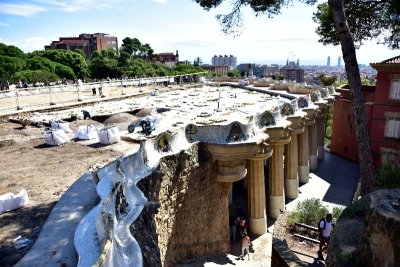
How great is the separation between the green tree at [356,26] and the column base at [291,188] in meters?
7.34

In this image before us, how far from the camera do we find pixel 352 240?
25.7ft

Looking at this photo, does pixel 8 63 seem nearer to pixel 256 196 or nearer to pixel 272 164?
pixel 272 164

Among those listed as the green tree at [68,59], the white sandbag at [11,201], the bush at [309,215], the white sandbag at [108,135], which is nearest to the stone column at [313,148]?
the bush at [309,215]

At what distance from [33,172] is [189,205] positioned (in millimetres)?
5222

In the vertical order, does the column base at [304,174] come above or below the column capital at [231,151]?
below

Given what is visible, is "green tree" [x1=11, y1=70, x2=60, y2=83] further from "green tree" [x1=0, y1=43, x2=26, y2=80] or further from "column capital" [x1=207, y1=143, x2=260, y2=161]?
"column capital" [x1=207, y1=143, x2=260, y2=161]

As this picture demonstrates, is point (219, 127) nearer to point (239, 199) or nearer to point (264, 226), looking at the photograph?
point (264, 226)

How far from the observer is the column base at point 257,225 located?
15.9 metres

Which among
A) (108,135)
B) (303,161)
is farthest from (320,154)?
(108,135)

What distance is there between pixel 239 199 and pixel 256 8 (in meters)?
9.67

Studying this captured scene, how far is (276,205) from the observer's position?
18.2 m

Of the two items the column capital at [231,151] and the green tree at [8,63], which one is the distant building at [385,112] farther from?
the green tree at [8,63]

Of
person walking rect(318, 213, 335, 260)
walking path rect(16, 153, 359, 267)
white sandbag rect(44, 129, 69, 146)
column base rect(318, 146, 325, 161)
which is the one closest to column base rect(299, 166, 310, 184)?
walking path rect(16, 153, 359, 267)

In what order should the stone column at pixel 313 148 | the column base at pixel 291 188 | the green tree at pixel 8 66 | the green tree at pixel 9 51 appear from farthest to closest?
the green tree at pixel 9 51
the green tree at pixel 8 66
the stone column at pixel 313 148
the column base at pixel 291 188
